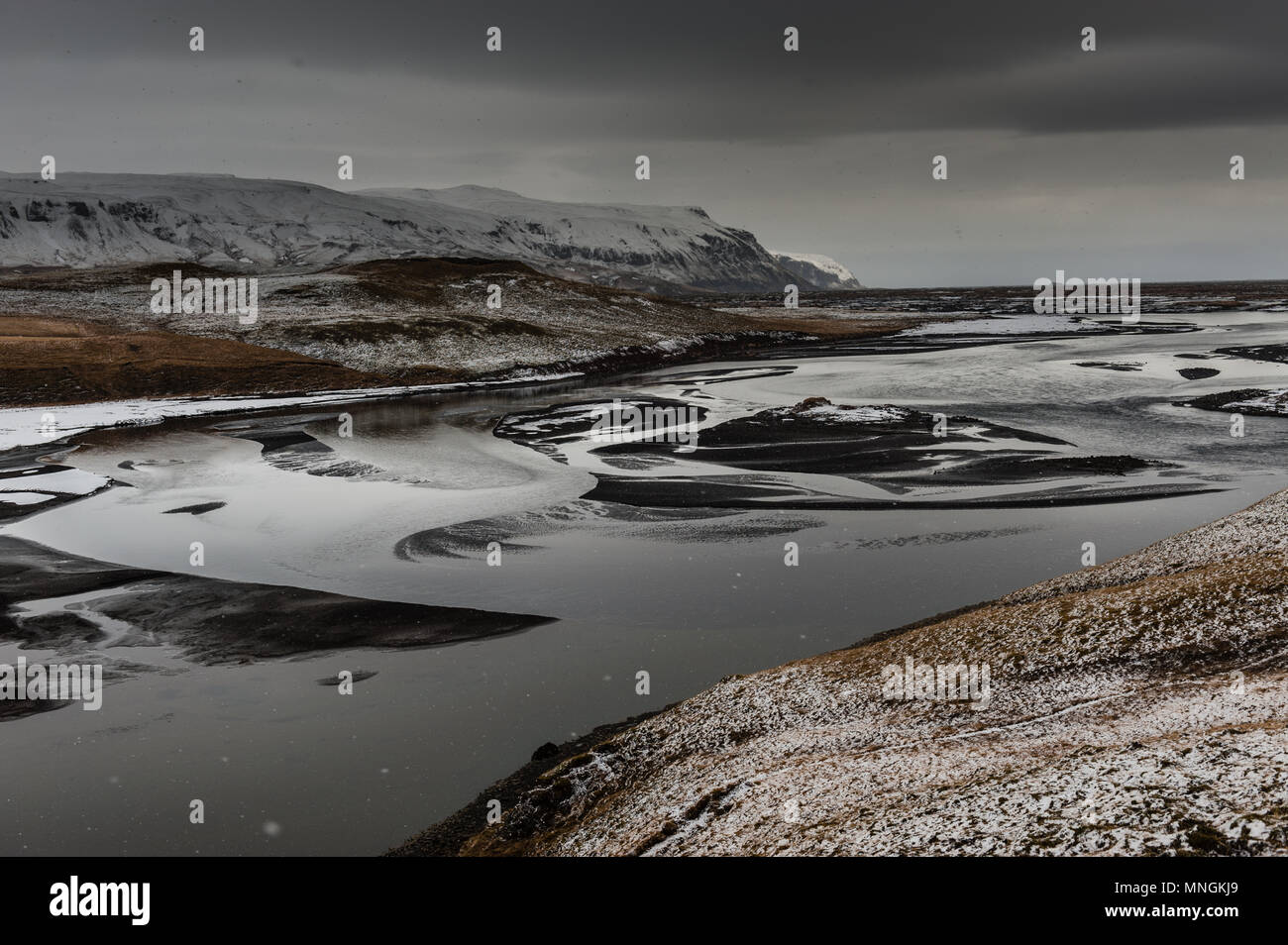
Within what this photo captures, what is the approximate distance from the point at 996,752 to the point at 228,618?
1904 centimetres

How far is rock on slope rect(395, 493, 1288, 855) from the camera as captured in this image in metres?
9.71

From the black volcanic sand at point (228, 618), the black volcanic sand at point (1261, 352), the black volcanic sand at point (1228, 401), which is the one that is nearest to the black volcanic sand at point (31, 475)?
the black volcanic sand at point (228, 618)

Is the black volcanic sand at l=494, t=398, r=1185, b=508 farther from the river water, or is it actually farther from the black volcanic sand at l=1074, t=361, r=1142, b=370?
the black volcanic sand at l=1074, t=361, r=1142, b=370

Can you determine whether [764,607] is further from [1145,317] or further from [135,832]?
[1145,317]

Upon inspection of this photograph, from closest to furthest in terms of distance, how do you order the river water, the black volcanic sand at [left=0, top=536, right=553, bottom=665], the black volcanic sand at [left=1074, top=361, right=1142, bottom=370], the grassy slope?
the river water < the black volcanic sand at [left=0, top=536, right=553, bottom=665] < the grassy slope < the black volcanic sand at [left=1074, top=361, right=1142, bottom=370]

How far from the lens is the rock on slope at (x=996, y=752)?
9711 mm

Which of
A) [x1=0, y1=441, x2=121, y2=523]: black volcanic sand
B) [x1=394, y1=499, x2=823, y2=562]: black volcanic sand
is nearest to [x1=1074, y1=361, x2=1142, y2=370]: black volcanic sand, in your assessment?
[x1=394, y1=499, x2=823, y2=562]: black volcanic sand

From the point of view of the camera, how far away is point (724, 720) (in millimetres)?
17281

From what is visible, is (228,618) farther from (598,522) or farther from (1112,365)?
(1112,365)

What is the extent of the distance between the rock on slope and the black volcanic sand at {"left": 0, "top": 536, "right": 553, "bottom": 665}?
25.8ft

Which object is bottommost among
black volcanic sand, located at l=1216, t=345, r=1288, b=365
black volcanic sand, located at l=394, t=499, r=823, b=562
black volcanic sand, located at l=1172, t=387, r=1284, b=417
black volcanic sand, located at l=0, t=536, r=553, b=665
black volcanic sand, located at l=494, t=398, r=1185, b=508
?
black volcanic sand, located at l=0, t=536, r=553, b=665

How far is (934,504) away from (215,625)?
2470cm
